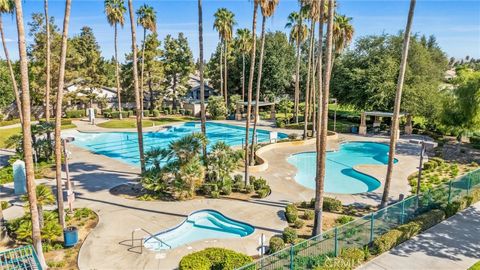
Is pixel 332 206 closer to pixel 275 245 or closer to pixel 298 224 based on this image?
pixel 298 224

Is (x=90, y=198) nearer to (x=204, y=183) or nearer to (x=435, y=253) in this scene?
(x=204, y=183)

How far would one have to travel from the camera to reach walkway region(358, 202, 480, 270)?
13.3 meters

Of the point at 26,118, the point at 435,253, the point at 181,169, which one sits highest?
the point at 26,118

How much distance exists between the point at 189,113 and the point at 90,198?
37.7m

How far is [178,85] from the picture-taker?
5847cm

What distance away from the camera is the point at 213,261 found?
12.1 m

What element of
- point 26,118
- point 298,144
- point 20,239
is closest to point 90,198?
point 20,239

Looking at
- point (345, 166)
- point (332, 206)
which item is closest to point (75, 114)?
point (345, 166)

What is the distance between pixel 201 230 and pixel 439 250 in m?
10.2

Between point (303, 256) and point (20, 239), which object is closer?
point (303, 256)

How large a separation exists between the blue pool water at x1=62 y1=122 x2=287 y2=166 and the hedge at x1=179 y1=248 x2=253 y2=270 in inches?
731

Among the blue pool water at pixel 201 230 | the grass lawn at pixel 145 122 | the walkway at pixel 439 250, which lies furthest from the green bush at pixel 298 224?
the grass lawn at pixel 145 122

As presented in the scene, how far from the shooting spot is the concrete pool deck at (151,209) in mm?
13562

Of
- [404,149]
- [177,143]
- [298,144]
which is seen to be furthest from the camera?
[298,144]
